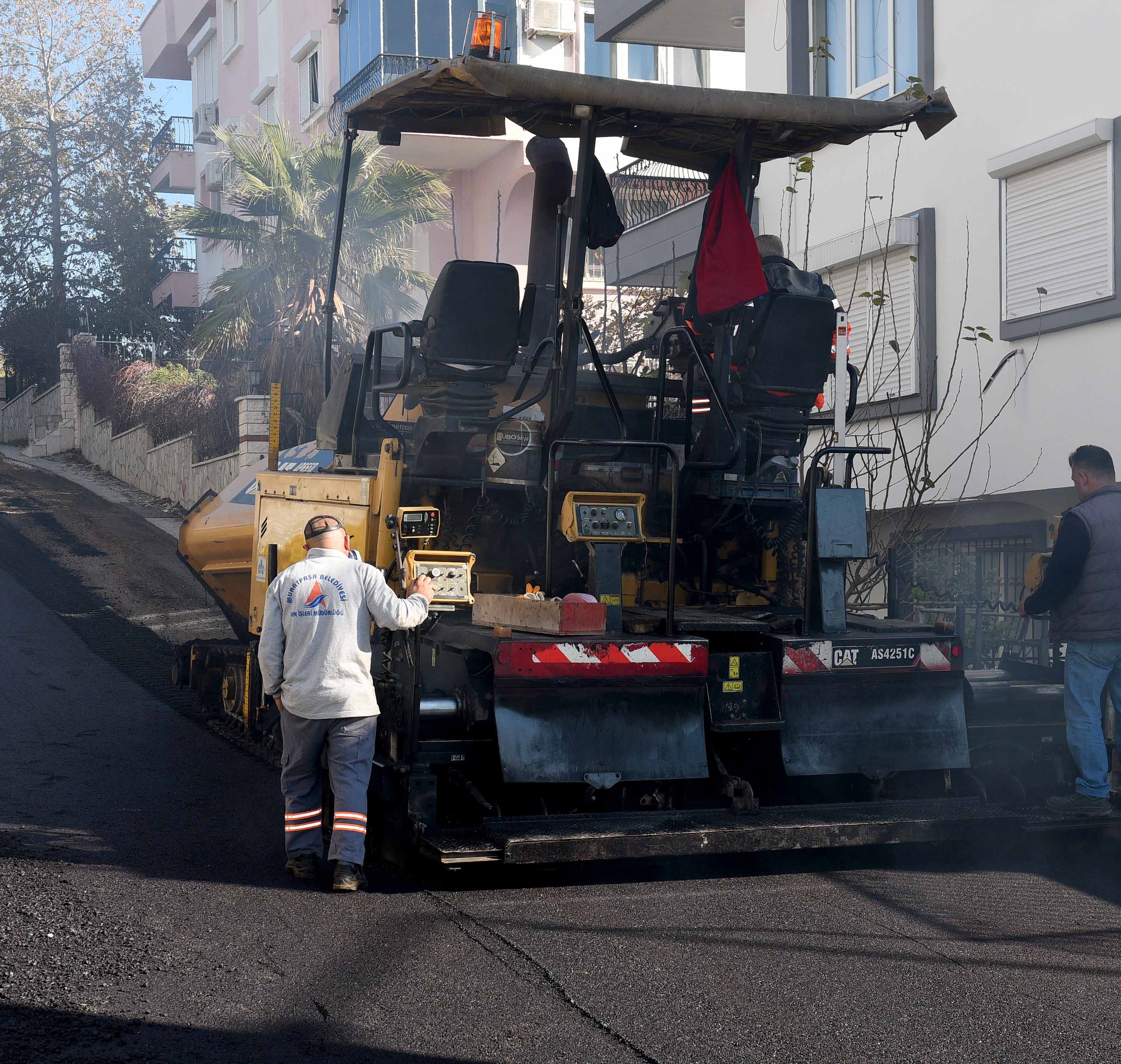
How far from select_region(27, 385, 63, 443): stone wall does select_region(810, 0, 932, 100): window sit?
23.1m

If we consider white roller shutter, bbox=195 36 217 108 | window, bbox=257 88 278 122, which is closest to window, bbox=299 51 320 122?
window, bbox=257 88 278 122

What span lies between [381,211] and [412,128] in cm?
1528

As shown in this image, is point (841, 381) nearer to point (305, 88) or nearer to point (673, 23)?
point (673, 23)

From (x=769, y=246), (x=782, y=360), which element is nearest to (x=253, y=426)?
(x=769, y=246)

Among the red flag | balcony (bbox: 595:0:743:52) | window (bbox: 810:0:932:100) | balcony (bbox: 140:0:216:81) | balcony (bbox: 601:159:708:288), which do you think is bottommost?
the red flag

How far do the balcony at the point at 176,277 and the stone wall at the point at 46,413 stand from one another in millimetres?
5079

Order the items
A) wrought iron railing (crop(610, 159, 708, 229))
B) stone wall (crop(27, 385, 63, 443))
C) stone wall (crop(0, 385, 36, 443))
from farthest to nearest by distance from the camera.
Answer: stone wall (crop(0, 385, 36, 443)) → stone wall (crop(27, 385, 63, 443)) → wrought iron railing (crop(610, 159, 708, 229))

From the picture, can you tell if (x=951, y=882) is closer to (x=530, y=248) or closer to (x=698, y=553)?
(x=698, y=553)

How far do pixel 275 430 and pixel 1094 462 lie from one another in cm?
516

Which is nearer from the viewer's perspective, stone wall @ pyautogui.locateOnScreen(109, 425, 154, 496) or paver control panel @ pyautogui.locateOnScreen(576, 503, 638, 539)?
paver control panel @ pyautogui.locateOnScreen(576, 503, 638, 539)

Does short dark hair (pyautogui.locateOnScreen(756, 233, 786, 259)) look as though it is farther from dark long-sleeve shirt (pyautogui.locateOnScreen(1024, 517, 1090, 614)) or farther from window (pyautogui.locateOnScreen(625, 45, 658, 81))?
window (pyautogui.locateOnScreen(625, 45, 658, 81))

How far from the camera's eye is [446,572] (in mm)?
6645

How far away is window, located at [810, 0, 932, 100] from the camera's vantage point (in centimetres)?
1458

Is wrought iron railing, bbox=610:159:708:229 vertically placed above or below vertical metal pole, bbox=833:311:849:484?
above
